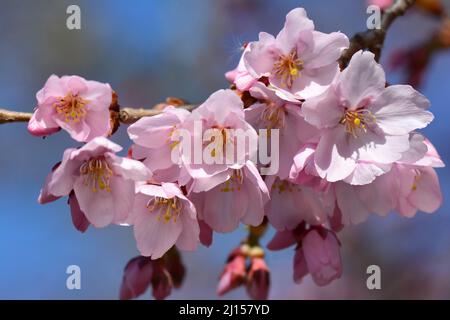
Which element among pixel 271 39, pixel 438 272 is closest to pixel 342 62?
pixel 271 39

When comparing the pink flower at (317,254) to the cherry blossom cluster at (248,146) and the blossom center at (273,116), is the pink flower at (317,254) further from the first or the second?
the blossom center at (273,116)

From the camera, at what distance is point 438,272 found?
11.8ft

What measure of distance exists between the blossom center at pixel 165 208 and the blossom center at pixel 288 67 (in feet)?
1.10

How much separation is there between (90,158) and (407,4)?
1017 mm

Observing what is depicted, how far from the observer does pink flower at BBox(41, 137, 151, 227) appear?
1.23 meters

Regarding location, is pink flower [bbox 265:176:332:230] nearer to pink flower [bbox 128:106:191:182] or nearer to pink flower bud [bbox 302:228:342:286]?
pink flower bud [bbox 302:228:342:286]


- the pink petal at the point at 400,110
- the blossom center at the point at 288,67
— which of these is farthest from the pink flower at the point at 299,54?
the pink petal at the point at 400,110

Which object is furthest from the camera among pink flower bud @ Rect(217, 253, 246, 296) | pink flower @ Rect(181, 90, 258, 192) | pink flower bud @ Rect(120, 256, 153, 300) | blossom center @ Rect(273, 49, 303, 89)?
pink flower bud @ Rect(217, 253, 246, 296)

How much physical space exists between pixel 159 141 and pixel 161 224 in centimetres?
19

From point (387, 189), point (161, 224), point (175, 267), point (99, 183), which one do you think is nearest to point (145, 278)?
point (175, 267)

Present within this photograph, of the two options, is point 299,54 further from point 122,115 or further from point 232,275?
point 232,275

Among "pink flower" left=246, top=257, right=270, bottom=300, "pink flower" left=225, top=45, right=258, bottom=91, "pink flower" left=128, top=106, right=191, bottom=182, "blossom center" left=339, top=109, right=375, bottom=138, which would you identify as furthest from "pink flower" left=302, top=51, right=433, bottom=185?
"pink flower" left=246, top=257, right=270, bottom=300

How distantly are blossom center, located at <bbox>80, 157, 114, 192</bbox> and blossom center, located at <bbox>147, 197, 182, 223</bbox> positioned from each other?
106mm

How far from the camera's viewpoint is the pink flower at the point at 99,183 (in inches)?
48.3
